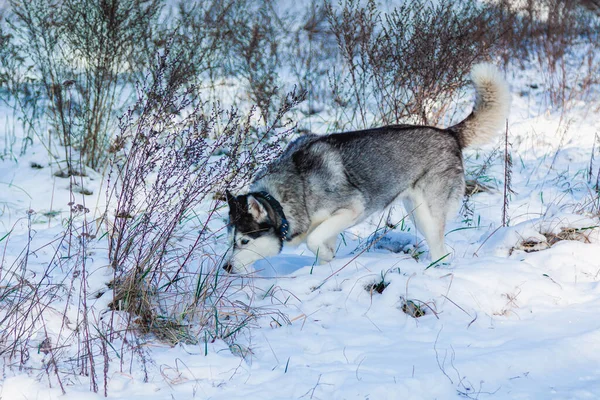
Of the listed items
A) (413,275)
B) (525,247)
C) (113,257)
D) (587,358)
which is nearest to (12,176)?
(113,257)

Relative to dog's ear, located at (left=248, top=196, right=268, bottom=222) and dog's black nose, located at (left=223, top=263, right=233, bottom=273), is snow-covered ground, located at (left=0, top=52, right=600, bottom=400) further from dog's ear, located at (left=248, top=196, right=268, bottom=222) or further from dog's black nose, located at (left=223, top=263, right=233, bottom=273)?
dog's ear, located at (left=248, top=196, right=268, bottom=222)

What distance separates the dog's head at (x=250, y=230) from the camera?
4.15m

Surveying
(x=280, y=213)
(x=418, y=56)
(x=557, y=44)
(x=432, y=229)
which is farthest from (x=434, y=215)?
(x=557, y=44)

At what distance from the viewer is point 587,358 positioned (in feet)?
9.62

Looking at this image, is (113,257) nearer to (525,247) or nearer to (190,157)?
(190,157)

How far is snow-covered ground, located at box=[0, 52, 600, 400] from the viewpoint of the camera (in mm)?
2725

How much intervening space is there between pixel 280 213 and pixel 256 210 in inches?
8.9

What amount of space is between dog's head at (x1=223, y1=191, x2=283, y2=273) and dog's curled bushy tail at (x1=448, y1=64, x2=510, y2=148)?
65.3 inches

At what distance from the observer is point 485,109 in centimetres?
474

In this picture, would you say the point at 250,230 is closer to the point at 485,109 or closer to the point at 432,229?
the point at 432,229

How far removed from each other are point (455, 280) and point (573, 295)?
709mm

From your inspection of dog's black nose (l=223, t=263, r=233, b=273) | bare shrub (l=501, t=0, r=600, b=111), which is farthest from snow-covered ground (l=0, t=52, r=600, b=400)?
bare shrub (l=501, t=0, r=600, b=111)

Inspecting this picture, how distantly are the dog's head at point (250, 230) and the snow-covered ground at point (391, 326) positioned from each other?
236 millimetres

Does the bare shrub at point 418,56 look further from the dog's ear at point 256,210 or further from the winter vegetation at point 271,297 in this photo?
the dog's ear at point 256,210
